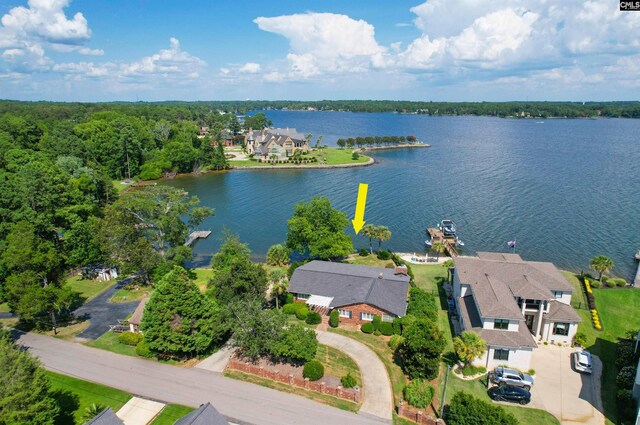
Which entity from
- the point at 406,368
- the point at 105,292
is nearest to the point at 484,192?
the point at 406,368

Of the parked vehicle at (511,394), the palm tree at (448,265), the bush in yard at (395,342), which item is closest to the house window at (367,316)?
the bush in yard at (395,342)

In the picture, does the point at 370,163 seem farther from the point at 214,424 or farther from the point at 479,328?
the point at 214,424

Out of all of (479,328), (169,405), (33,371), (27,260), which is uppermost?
(27,260)

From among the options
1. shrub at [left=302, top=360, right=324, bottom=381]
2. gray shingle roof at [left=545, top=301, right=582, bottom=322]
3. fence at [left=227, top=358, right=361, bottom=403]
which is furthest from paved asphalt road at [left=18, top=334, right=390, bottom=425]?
gray shingle roof at [left=545, top=301, right=582, bottom=322]

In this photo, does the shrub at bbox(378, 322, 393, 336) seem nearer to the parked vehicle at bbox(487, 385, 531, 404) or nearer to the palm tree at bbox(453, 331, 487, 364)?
the palm tree at bbox(453, 331, 487, 364)

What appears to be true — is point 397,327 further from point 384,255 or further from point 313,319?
point 384,255

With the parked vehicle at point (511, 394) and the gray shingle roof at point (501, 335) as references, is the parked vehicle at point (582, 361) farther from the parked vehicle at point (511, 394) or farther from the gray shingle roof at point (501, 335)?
the parked vehicle at point (511, 394)

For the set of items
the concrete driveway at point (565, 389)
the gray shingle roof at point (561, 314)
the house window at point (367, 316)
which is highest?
the gray shingle roof at point (561, 314)

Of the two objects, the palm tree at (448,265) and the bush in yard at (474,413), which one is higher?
the bush in yard at (474,413)
